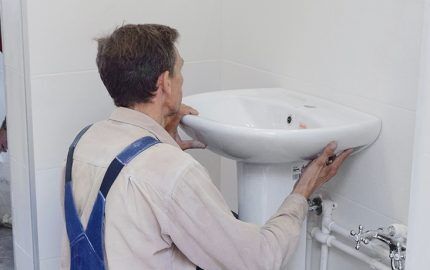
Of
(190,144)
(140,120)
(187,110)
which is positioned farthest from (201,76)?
(140,120)

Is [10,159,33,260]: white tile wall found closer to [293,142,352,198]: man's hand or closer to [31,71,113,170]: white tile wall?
[31,71,113,170]: white tile wall

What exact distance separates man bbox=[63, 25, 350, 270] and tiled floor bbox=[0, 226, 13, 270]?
0.83 m

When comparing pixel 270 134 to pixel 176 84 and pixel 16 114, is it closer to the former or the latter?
pixel 176 84

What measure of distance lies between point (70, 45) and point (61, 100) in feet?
0.56

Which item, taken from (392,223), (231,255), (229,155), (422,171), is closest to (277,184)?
(229,155)

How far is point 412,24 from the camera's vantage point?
1847mm

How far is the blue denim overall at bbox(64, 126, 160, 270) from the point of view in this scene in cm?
159

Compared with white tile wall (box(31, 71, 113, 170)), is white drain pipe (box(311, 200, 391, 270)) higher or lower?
lower

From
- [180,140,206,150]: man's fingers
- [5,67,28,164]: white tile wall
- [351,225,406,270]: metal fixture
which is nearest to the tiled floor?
[5,67,28,164]: white tile wall

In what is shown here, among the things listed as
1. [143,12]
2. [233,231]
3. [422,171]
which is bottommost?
[233,231]

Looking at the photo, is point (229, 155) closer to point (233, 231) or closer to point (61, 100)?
point (233, 231)

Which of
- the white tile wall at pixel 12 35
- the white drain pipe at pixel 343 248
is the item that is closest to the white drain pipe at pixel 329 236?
the white drain pipe at pixel 343 248

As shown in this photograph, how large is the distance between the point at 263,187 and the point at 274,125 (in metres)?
0.23

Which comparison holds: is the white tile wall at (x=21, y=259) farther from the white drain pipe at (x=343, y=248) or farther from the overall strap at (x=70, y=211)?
the white drain pipe at (x=343, y=248)
